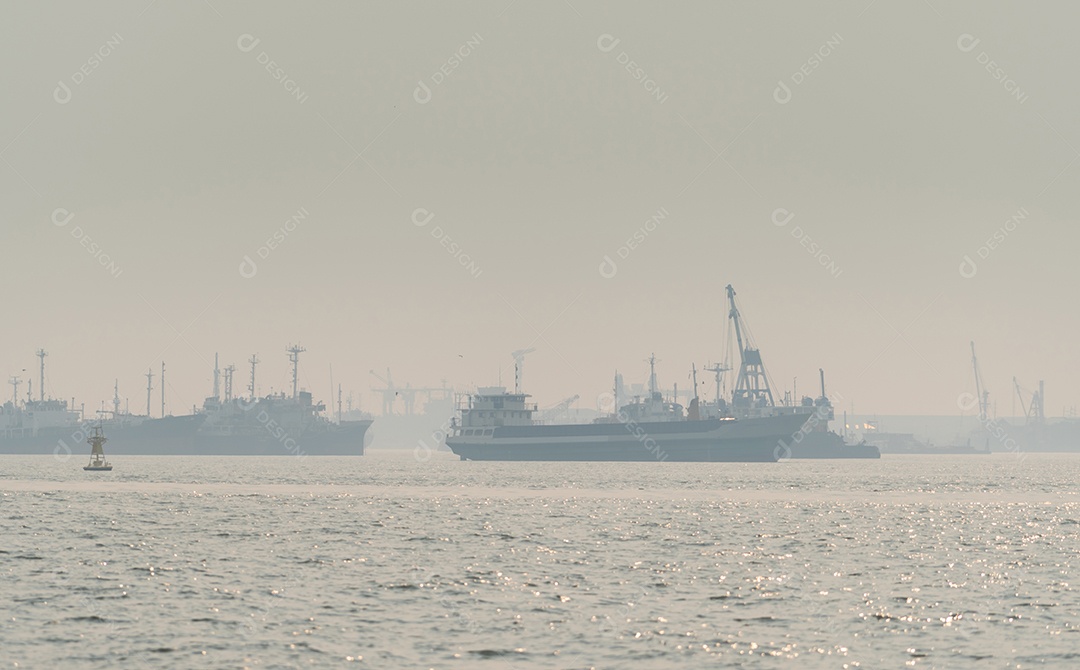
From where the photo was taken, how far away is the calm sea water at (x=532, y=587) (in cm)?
3116

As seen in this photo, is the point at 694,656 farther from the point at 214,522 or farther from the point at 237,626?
the point at 214,522

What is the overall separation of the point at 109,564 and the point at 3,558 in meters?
4.89

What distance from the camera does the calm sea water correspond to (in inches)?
1227

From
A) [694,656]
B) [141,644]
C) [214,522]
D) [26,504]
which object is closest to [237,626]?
[141,644]

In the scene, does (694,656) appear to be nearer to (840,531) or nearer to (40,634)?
(40,634)

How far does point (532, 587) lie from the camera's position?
140 ft

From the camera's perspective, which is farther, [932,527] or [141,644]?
[932,527]

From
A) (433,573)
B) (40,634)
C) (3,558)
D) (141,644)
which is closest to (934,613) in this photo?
(433,573)

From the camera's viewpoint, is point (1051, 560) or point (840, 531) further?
point (840, 531)

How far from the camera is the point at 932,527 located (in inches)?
2867

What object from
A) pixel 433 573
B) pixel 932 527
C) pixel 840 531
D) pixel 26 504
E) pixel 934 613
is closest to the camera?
pixel 934 613

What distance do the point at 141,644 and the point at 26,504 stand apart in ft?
204

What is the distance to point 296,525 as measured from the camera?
70375mm

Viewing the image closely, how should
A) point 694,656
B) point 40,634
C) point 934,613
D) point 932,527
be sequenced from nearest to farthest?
point 694,656, point 40,634, point 934,613, point 932,527
